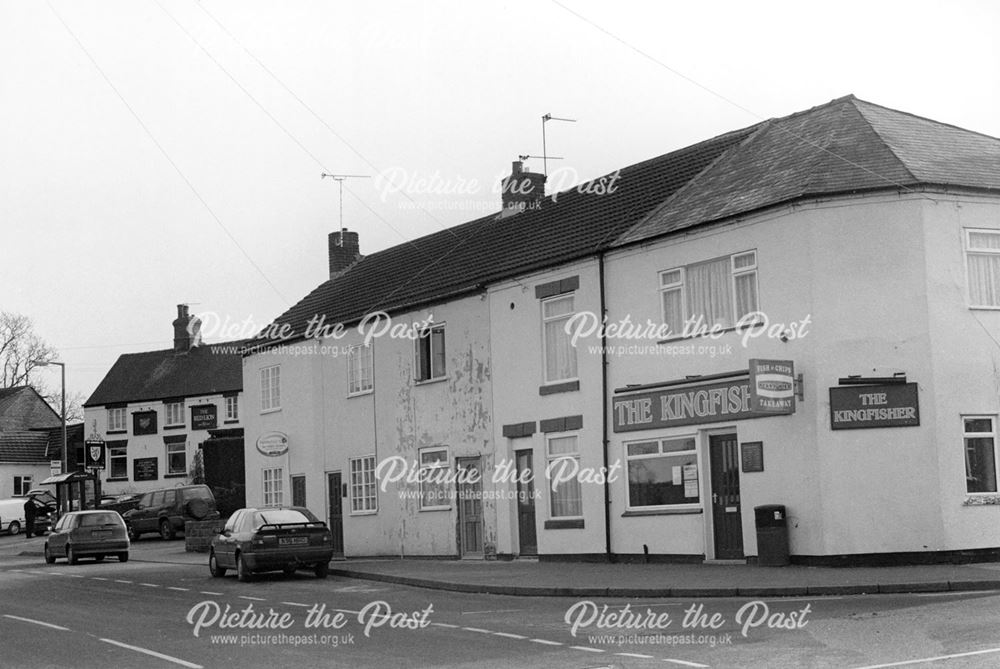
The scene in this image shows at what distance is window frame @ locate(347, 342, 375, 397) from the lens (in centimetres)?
3506

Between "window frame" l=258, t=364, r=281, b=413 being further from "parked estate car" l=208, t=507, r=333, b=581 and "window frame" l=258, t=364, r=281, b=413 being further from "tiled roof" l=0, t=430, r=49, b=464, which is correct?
"tiled roof" l=0, t=430, r=49, b=464

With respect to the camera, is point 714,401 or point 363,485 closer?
point 714,401

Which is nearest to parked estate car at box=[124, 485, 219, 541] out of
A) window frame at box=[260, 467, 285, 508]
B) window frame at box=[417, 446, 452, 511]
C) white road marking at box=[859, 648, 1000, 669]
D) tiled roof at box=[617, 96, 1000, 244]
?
window frame at box=[260, 467, 285, 508]

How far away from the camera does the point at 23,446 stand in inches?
3145

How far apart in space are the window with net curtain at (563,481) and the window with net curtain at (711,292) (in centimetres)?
407

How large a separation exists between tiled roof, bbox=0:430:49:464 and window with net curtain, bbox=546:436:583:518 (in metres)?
59.9

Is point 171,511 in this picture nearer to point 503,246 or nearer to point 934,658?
point 503,246

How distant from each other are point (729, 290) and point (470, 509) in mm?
9933

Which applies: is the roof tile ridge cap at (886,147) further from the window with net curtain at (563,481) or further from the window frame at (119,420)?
the window frame at (119,420)

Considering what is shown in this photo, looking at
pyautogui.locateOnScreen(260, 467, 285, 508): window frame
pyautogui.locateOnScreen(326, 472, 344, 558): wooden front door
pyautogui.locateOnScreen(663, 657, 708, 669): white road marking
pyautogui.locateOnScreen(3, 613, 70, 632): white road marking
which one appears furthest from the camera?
pyautogui.locateOnScreen(260, 467, 285, 508): window frame

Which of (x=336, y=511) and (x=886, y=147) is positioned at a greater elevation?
(x=886, y=147)

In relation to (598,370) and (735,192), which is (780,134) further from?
(598,370)

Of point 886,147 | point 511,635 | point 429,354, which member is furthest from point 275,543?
point 886,147

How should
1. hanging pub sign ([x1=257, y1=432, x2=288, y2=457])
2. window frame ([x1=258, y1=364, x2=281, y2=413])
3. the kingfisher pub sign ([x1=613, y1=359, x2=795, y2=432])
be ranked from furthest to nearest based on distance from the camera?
window frame ([x1=258, y1=364, x2=281, y2=413]) → hanging pub sign ([x1=257, y1=432, x2=288, y2=457]) → the kingfisher pub sign ([x1=613, y1=359, x2=795, y2=432])
